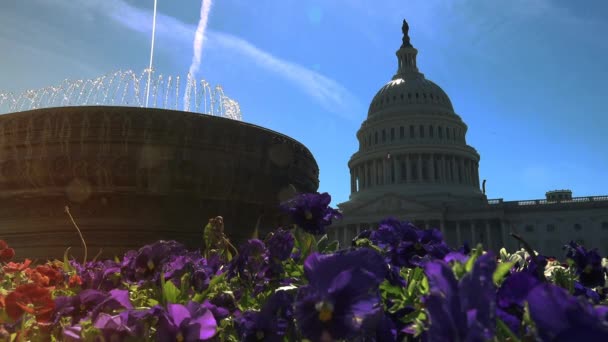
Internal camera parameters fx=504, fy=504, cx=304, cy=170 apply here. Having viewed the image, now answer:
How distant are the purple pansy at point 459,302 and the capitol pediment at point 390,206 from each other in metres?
72.6

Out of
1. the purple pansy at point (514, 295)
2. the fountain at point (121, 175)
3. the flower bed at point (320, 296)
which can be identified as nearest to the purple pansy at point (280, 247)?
the flower bed at point (320, 296)

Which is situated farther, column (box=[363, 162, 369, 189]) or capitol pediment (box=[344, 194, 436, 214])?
column (box=[363, 162, 369, 189])

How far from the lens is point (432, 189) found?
3169 inches

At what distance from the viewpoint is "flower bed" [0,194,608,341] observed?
1200 mm

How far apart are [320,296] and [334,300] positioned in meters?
0.05

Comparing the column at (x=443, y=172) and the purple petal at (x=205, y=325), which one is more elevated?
the column at (x=443, y=172)

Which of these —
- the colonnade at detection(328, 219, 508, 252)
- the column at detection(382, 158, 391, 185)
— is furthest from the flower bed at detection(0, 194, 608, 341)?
the column at detection(382, 158, 391, 185)

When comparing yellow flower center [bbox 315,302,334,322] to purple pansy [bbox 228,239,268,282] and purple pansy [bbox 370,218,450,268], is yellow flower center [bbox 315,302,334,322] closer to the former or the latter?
purple pansy [bbox 370,218,450,268]

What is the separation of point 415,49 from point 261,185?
101312mm

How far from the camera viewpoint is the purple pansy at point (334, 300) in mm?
1477

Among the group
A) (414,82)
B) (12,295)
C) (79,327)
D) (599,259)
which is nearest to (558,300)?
(79,327)

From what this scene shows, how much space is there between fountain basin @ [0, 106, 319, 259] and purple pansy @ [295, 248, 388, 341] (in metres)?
7.00

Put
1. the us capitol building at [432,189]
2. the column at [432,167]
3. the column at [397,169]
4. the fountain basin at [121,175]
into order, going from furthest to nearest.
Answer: the column at [397,169]
the column at [432,167]
the us capitol building at [432,189]
the fountain basin at [121,175]

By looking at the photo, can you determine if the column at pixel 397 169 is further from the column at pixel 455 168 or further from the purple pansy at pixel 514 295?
the purple pansy at pixel 514 295
